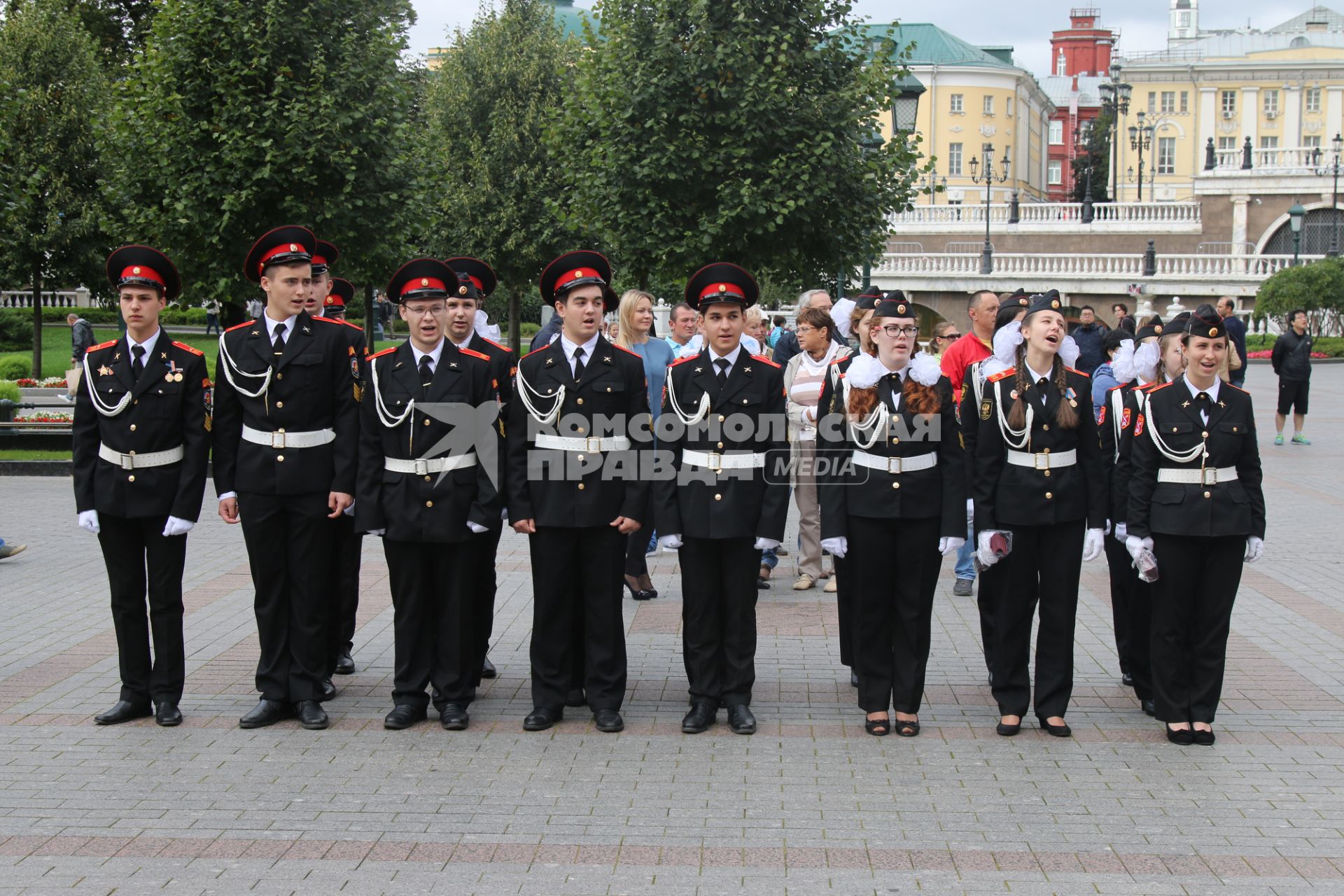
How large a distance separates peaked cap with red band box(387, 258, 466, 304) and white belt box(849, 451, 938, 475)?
2318 mm

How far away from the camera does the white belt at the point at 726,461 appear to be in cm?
675

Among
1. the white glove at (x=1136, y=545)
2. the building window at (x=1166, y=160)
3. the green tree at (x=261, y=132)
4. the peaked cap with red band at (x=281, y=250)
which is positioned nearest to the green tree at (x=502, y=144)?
the green tree at (x=261, y=132)

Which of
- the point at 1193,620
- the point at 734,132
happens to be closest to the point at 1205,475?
the point at 1193,620

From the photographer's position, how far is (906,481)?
661 cm

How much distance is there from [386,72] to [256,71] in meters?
1.85

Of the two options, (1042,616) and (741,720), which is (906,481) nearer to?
(1042,616)

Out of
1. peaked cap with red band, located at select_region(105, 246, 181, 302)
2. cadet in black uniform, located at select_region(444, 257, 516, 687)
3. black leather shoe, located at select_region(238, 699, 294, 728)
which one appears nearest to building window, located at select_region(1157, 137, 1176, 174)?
cadet in black uniform, located at select_region(444, 257, 516, 687)

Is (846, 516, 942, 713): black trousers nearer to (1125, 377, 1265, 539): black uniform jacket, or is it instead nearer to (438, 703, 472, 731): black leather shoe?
(1125, 377, 1265, 539): black uniform jacket

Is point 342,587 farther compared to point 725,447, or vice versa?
point 342,587

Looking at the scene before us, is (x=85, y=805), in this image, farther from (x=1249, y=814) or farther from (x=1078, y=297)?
(x=1078, y=297)

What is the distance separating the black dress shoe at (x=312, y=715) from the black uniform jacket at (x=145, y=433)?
1.09 metres

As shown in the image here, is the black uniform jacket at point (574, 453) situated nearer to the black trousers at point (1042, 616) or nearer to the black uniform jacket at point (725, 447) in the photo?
the black uniform jacket at point (725, 447)

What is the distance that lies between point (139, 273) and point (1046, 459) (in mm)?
4643

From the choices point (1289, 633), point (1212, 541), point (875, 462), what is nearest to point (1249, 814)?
point (1212, 541)
